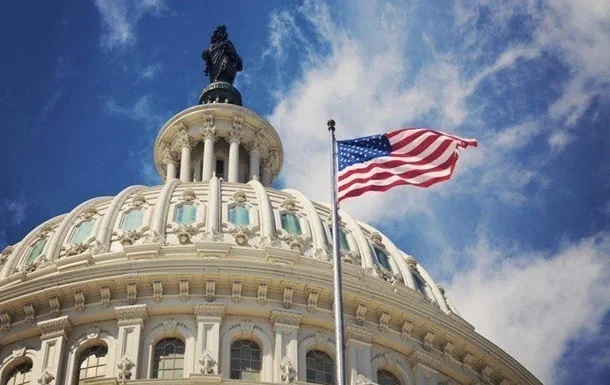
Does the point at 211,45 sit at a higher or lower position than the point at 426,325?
higher

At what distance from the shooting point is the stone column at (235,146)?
2884 inches

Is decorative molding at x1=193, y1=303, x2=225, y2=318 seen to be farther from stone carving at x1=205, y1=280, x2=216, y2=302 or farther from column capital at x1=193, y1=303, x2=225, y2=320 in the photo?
stone carving at x1=205, y1=280, x2=216, y2=302

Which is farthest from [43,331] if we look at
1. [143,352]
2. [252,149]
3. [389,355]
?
[252,149]

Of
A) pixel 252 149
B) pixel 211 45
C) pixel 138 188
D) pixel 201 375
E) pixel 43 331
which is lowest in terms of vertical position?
pixel 201 375

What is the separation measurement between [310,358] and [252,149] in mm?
24661

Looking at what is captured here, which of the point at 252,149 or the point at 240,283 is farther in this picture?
the point at 252,149

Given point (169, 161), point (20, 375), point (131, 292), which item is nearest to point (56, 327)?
point (20, 375)

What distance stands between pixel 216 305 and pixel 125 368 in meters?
4.82

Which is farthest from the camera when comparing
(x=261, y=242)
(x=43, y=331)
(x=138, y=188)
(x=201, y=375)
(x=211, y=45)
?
(x=211, y=45)

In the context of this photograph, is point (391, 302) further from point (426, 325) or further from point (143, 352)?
point (143, 352)

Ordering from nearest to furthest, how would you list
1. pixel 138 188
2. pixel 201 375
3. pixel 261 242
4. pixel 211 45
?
pixel 201 375 < pixel 261 242 < pixel 138 188 < pixel 211 45

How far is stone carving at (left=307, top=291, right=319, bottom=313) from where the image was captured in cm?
5494

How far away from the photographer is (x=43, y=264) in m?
59.5

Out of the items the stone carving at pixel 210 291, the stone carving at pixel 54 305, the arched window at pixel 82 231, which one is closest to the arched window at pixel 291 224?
the stone carving at pixel 210 291
